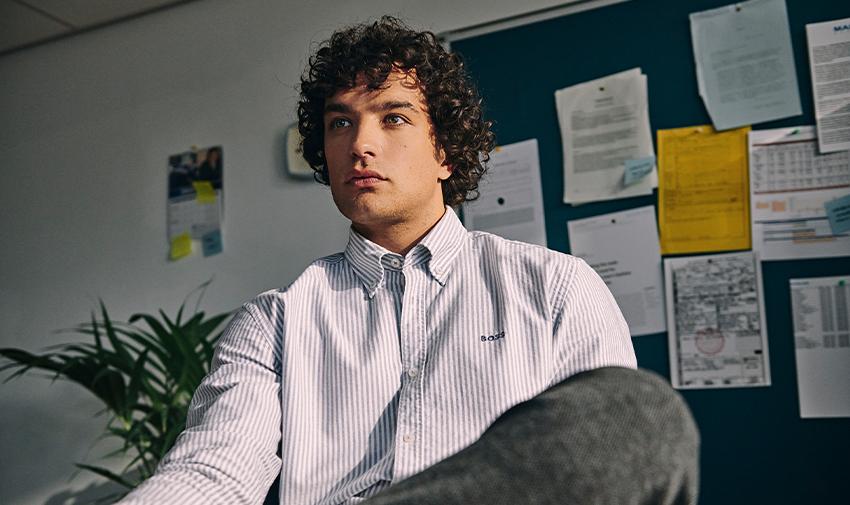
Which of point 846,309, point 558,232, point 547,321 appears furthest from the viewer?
point 558,232

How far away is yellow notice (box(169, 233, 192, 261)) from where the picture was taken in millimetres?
2457

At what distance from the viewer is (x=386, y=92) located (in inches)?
49.1

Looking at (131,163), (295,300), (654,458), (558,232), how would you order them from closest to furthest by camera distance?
(654,458) < (295,300) < (558,232) < (131,163)

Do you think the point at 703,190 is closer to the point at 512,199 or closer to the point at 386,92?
the point at 512,199

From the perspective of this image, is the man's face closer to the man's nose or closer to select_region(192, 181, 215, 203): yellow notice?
the man's nose

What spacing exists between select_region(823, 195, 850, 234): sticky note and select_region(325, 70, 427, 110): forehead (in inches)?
39.6

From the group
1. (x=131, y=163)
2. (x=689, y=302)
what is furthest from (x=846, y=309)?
(x=131, y=163)

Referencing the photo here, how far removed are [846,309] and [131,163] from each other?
7.31 ft

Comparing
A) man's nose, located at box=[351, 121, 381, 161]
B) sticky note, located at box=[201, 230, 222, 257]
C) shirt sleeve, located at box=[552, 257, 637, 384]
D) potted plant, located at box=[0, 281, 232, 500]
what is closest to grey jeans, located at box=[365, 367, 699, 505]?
shirt sleeve, located at box=[552, 257, 637, 384]

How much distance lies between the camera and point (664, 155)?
6.09ft

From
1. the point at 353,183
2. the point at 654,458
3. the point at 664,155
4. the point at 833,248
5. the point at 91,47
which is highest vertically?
the point at 91,47

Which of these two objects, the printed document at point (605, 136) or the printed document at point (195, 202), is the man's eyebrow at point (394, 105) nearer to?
the printed document at point (605, 136)

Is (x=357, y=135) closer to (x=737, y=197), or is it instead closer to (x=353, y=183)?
(x=353, y=183)

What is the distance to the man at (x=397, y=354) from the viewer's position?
0.72m
